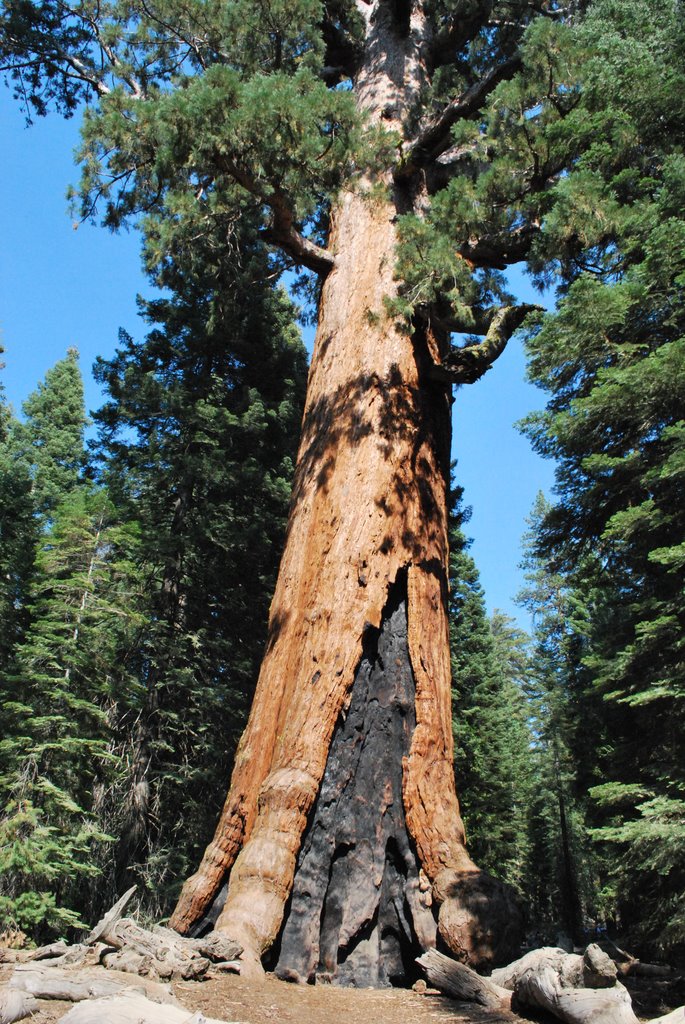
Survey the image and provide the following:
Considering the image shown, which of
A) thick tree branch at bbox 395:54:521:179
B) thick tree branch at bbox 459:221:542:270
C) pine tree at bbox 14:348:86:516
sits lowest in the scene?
thick tree branch at bbox 459:221:542:270

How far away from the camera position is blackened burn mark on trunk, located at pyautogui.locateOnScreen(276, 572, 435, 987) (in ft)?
14.6

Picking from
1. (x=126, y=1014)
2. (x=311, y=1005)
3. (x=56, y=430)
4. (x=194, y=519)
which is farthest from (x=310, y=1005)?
(x=56, y=430)

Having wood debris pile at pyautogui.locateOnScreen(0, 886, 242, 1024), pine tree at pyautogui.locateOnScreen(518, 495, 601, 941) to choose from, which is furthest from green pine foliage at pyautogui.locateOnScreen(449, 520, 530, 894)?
wood debris pile at pyautogui.locateOnScreen(0, 886, 242, 1024)

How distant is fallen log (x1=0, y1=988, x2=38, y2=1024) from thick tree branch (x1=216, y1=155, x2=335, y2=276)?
6018mm

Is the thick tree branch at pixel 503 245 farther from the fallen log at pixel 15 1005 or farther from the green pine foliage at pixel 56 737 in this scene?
the fallen log at pixel 15 1005

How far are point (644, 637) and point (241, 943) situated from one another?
351 cm

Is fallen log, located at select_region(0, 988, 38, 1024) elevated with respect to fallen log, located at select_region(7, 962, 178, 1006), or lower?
lower

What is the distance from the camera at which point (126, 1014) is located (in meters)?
2.71

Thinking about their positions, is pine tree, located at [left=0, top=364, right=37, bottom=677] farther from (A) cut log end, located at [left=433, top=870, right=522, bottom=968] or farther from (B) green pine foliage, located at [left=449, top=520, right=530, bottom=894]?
(B) green pine foliage, located at [left=449, top=520, right=530, bottom=894]

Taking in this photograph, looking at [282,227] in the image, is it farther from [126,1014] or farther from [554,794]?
[554,794]

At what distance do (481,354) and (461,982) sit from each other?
4690 mm

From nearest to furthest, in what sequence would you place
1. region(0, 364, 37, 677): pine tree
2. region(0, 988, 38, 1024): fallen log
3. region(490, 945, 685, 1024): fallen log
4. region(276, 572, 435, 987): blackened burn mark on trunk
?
region(0, 988, 38, 1024): fallen log, region(490, 945, 685, 1024): fallen log, region(276, 572, 435, 987): blackened burn mark on trunk, region(0, 364, 37, 677): pine tree

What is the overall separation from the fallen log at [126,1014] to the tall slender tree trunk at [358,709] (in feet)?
4.56

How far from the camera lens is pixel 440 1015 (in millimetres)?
3646
